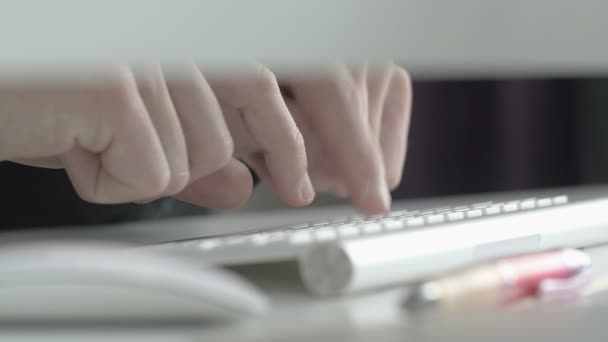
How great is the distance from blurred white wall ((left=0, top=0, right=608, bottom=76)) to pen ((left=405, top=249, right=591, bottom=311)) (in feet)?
0.30

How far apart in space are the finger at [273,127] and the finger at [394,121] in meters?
0.18

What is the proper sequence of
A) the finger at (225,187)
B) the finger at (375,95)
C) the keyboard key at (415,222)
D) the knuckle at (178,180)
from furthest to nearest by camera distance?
1. the finger at (375,95)
2. the finger at (225,187)
3. the knuckle at (178,180)
4. the keyboard key at (415,222)

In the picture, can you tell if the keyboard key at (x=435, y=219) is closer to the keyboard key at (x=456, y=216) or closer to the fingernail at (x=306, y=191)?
the keyboard key at (x=456, y=216)

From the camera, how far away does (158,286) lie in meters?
0.19

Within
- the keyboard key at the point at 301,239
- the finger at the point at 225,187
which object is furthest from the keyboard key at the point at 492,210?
the finger at the point at 225,187

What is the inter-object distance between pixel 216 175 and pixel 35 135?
0.19 metres

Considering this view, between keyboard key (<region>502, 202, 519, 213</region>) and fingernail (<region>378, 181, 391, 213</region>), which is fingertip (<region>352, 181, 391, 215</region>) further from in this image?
keyboard key (<region>502, 202, 519, 213</region>)

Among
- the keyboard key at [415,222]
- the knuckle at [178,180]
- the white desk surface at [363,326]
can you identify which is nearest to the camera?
the white desk surface at [363,326]

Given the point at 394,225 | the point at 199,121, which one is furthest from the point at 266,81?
the point at 394,225

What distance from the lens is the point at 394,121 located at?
67cm

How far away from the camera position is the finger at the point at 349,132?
0.57m

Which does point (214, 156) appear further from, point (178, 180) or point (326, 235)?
point (326, 235)

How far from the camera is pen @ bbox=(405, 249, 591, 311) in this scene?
0.73 ft

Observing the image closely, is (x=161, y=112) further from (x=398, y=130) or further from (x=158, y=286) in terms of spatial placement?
(x=398, y=130)
